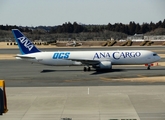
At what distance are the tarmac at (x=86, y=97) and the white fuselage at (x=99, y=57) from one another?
18.5 feet

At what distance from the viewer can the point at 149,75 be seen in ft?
158

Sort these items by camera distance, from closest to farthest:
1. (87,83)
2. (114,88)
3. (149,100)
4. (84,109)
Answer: (84,109) → (149,100) → (114,88) → (87,83)

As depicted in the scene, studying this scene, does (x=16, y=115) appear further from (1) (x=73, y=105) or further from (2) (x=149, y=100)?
(2) (x=149, y=100)

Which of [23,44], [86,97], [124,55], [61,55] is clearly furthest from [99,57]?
[86,97]

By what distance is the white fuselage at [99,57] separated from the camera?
55125 millimetres

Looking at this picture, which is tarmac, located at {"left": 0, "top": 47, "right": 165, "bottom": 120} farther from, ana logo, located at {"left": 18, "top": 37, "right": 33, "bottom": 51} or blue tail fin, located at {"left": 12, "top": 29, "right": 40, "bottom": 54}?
ana logo, located at {"left": 18, "top": 37, "right": 33, "bottom": 51}

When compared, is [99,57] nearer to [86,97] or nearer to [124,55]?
[124,55]

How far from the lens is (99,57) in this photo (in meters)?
55.4

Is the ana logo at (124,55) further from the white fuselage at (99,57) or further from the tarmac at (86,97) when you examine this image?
the tarmac at (86,97)

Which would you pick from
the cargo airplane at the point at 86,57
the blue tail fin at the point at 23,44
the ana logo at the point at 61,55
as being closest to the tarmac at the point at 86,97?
the cargo airplane at the point at 86,57

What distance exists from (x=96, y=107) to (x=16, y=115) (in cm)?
607

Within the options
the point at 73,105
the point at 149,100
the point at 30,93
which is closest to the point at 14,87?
the point at 30,93

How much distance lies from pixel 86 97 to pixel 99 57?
78.7ft

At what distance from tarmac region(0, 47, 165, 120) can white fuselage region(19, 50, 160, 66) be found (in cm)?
564
